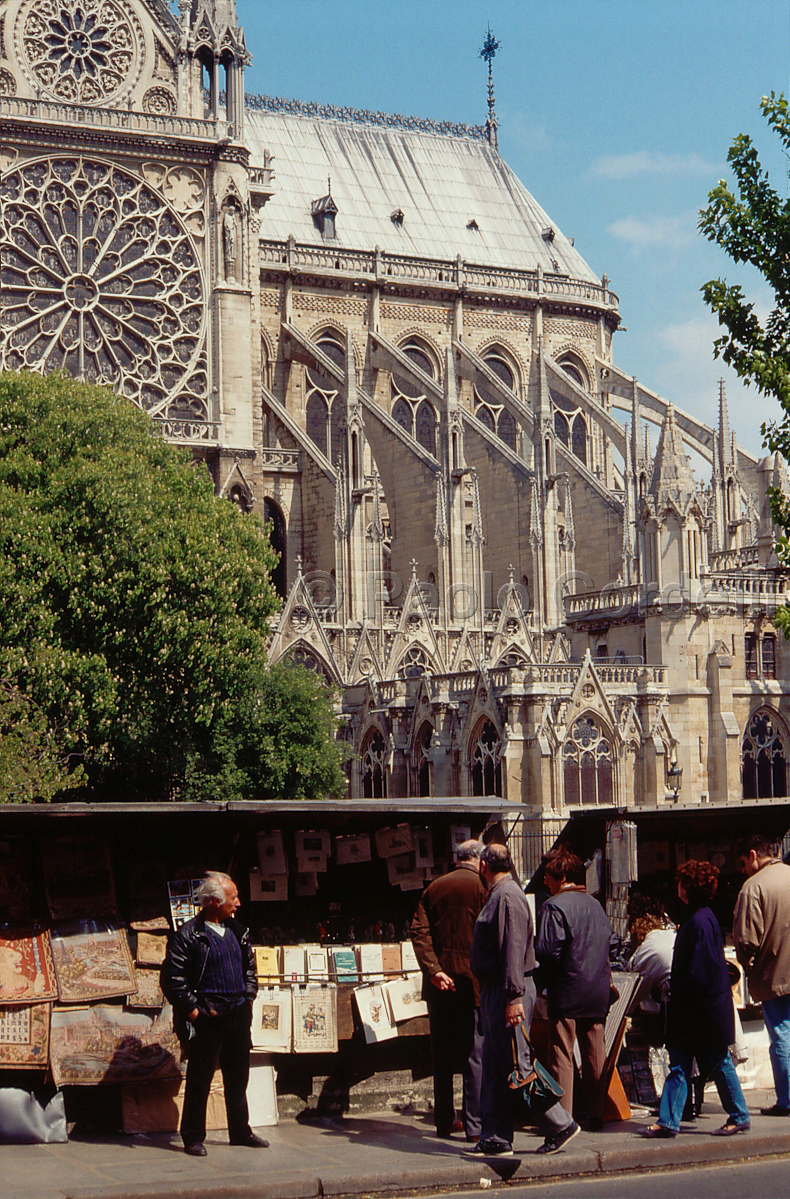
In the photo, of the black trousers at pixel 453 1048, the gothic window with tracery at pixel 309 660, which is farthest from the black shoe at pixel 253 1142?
the gothic window with tracery at pixel 309 660

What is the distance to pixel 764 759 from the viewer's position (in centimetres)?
3816

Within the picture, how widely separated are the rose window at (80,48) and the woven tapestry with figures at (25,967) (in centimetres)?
3653

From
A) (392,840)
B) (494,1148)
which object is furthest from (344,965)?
(494,1148)

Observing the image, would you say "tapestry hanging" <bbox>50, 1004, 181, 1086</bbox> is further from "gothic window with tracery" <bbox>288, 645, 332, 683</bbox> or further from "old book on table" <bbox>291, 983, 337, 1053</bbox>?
"gothic window with tracery" <bbox>288, 645, 332, 683</bbox>

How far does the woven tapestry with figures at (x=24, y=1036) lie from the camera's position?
1127 centimetres

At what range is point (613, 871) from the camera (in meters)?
13.0

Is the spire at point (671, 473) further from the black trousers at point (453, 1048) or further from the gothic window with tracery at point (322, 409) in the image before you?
the black trousers at point (453, 1048)

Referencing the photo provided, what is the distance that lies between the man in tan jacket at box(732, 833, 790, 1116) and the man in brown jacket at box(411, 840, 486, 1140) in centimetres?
179

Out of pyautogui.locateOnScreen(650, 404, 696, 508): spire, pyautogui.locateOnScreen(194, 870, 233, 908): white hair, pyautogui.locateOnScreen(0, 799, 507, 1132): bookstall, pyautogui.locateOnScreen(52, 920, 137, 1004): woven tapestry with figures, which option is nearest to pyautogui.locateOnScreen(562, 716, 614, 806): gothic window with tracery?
pyautogui.locateOnScreen(650, 404, 696, 508): spire

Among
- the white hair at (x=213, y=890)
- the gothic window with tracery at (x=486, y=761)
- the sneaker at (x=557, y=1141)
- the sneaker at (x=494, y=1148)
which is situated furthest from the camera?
the gothic window with tracery at (x=486, y=761)

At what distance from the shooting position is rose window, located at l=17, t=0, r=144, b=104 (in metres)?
44.8

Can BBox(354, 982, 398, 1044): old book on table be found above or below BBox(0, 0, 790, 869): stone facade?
below

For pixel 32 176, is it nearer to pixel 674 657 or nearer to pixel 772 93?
pixel 674 657

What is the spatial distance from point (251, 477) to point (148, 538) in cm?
1417
